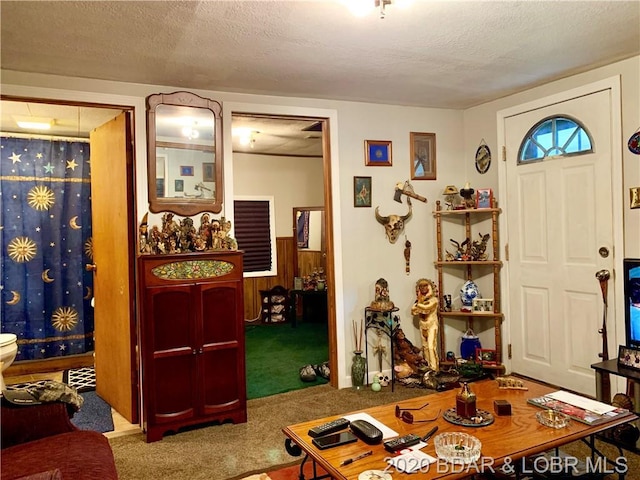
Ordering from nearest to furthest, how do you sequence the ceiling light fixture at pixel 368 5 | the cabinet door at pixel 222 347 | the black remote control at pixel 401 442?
the black remote control at pixel 401 442 → the ceiling light fixture at pixel 368 5 → the cabinet door at pixel 222 347

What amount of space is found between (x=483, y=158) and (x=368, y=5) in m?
2.51

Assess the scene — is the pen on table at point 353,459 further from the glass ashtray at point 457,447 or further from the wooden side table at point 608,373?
the wooden side table at point 608,373

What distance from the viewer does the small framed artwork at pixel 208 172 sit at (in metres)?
3.40

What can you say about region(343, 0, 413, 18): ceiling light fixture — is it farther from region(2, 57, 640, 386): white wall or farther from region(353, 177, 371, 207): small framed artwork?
region(353, 177, 371, 207): small framed artwork

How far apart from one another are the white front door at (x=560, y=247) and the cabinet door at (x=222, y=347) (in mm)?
2357

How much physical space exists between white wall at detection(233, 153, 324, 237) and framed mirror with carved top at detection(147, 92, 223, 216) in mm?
3184

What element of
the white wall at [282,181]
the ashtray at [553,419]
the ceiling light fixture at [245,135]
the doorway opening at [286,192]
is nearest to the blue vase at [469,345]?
the doorway opening at [286,192]

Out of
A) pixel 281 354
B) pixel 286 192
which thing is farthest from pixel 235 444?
pixel 286 192

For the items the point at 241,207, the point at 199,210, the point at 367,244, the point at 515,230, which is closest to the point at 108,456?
the point at 199,210

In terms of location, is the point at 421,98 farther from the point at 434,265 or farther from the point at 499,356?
the point at 499,356

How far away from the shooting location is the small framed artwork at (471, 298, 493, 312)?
13.4ft

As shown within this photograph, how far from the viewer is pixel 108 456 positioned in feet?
6.49

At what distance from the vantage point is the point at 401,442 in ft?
6.03

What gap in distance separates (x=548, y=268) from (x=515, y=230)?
430mm
